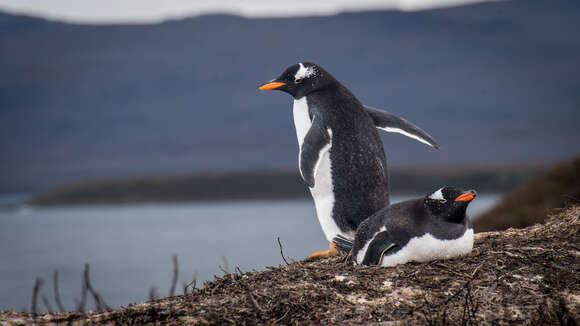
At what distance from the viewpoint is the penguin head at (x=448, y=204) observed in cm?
478

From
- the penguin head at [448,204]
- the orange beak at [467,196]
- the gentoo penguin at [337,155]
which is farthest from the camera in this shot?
the gentoo penguin at [337,155]

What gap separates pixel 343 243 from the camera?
5855mm

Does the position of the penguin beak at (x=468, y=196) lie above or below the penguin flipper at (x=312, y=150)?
below

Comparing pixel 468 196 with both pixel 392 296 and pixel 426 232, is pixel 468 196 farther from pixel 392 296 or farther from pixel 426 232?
pixel 392 296

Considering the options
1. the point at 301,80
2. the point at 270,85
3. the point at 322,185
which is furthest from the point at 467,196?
the point at 270,85

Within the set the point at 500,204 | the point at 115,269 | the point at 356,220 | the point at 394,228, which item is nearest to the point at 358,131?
the point at 356,220

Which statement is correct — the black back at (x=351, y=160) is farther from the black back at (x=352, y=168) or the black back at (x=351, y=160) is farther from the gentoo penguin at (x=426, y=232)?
the gentoo penguin at (x=426, y=232)

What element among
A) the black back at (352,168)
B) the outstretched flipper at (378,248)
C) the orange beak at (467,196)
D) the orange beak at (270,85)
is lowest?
the outstretched flipper at (378,248)

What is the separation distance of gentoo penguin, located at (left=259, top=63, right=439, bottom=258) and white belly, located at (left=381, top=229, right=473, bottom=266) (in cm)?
100

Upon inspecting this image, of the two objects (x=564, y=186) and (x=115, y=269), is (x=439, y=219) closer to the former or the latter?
(x=564, y=186)

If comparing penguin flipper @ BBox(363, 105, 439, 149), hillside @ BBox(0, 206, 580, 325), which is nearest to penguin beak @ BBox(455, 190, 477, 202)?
hillside @ BBox(0, 206, 580, 325)

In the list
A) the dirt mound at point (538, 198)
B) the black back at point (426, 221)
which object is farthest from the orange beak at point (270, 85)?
the dirt mound at point (538, 198)

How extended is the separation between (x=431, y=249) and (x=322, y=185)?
1424 mm

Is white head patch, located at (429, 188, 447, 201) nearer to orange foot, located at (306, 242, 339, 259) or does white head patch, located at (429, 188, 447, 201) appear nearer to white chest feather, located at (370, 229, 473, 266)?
white chest feather, located at (370, 229, 473, 266)
